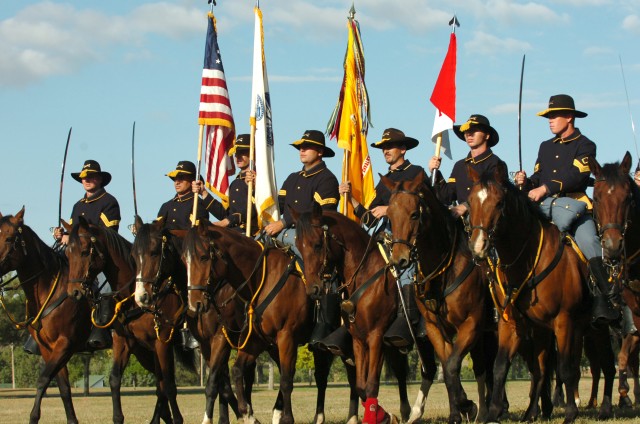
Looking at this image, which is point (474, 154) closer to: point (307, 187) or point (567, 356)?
point (307, 187)

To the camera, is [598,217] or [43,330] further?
[43,330]

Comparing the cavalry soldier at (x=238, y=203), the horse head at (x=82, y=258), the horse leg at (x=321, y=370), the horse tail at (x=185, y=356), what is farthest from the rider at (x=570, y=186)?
the horse tail at (x=185, y=356)

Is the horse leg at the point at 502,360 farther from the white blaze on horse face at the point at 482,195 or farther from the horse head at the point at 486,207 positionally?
the white blaze on horse face at the point at 482,195

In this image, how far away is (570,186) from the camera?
45.2 ft

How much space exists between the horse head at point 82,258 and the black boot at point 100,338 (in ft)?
2.88

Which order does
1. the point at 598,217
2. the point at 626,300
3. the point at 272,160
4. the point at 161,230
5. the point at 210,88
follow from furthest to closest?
the point at 210,88 → the point at 272,160 → the point at 161,230 → the point at 626,300 → the point at 598,217

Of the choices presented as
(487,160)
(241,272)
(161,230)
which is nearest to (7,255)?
(161,230)

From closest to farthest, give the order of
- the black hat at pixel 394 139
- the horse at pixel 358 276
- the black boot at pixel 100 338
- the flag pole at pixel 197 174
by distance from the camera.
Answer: the horse at pixel 358 276 < the black hat at pixel 394 139 < the black boot at pixel 100 338 < the flag pole at pixel 197 174

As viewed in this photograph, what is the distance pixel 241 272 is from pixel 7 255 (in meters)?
4.07

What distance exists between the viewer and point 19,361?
90.9 meters

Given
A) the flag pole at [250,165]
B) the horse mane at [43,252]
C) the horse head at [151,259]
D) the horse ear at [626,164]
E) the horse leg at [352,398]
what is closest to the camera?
the horse ear at [626,164]

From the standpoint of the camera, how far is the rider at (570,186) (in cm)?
1296

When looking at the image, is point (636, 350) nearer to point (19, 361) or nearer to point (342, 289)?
point (342, 289)

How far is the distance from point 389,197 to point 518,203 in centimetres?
306
